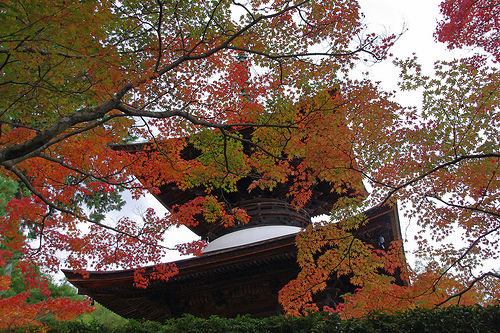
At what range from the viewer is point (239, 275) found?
7.68 meters

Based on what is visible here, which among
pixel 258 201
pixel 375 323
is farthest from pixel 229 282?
pixel 375 323

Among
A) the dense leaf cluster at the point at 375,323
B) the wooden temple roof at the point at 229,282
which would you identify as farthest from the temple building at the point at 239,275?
the dense leaf cluster at the point at 375,323

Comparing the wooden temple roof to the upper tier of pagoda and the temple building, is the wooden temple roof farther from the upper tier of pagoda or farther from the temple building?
the upper tier of pagoda

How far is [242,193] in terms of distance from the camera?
9836 mm

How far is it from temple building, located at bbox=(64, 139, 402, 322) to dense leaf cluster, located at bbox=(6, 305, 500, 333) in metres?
2.20

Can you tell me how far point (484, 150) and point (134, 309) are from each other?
29.6 ft

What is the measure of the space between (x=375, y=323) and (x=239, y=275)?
3.93m

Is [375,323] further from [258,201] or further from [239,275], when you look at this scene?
[258,201]

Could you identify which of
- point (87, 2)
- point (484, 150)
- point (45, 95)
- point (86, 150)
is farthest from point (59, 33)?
point (484, 150)

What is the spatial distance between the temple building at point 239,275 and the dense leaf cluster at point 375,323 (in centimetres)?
220

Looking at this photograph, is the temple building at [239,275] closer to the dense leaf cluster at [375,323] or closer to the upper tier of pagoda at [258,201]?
the upper tier of pagoda at [258,201]

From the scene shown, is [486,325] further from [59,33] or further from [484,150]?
[59,33]

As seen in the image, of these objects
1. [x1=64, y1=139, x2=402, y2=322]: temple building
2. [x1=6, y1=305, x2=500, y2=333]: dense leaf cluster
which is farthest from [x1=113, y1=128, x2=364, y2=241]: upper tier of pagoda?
[x1=6, y1=305, x2=500, y2=333]: dense leaf cluster

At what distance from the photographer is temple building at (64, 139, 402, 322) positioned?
23.1ft
